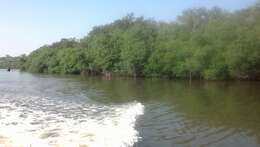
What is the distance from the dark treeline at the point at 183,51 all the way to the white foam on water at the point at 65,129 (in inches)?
1588

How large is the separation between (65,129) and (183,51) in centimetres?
5364

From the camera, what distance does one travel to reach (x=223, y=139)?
14.7 metres

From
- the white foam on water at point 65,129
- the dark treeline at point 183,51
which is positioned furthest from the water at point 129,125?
the dark treeline at point 183,51

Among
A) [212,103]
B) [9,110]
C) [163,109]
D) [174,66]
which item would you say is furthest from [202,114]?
[174,66]

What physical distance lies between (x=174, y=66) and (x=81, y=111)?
48.7m

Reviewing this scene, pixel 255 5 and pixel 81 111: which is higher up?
pixel 255 5

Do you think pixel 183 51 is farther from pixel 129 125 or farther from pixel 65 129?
pixel 65 129

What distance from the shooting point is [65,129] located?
1596cm

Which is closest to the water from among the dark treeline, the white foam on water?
the white foam on water

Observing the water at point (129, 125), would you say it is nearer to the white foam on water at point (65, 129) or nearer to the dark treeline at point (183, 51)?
the white foam on water at point (65, 129)

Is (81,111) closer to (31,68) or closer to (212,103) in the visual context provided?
(212,103)

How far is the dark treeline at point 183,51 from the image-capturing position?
58.8m

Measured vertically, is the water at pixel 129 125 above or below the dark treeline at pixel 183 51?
below

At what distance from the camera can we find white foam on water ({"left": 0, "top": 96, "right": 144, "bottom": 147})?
1329 centimetres
